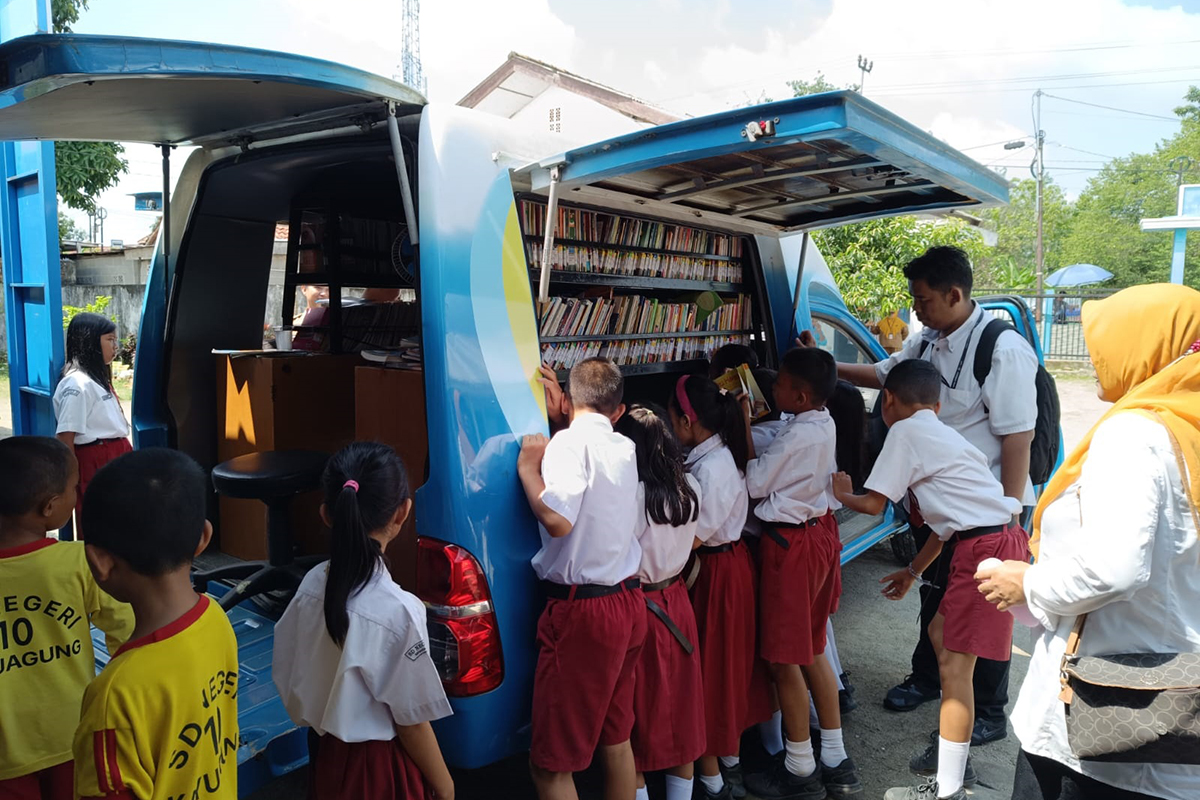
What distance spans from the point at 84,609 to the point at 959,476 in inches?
110

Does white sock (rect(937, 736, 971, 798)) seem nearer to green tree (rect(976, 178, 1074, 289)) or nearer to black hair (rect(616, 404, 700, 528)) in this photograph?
black hair (rect(616, 404, 700, 528))

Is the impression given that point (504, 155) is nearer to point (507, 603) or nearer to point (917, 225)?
point (507, 603)

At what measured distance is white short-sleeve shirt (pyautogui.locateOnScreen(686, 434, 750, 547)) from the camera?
110 inches

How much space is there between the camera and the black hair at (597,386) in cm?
252

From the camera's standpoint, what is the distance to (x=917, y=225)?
1093 cm

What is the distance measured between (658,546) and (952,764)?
1.37m

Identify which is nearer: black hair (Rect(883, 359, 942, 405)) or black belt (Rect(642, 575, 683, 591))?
black belt (Rect(642, 575, 683, 591))

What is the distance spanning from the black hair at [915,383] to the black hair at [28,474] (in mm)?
2693

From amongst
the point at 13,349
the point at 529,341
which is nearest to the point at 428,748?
the point at 529,341

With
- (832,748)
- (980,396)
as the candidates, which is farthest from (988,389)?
(832,748)

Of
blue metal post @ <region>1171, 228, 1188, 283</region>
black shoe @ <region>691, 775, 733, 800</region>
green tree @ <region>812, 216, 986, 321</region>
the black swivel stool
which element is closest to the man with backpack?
black shoe @ <region>691, 775, 733, 800</region>

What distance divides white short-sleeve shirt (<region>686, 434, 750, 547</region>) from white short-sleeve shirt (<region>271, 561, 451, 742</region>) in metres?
1.21

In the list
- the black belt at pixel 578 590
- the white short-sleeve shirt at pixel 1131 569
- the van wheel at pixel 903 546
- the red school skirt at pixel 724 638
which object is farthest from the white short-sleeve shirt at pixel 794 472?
the van wheel at pixel 903 546

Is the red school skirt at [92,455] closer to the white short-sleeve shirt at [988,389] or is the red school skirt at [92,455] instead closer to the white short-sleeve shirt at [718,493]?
the white short-sleeve shirt at [718,493]
